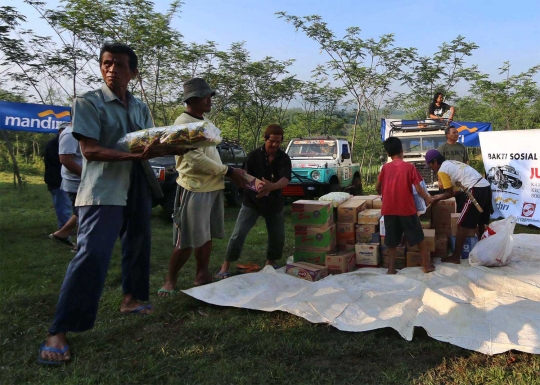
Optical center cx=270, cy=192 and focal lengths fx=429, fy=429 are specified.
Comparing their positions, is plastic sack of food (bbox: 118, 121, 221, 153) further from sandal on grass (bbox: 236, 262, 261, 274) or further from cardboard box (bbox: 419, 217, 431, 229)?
cardboard box (bbox: 419, 217, 431, 229)

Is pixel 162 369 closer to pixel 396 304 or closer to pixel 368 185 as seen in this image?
pixel 396 304

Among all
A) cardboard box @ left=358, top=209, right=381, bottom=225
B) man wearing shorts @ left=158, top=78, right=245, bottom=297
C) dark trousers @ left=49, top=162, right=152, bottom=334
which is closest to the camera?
dark trousers @ left=49, top=162, right=152, bottom=334

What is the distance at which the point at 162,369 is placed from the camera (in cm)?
255

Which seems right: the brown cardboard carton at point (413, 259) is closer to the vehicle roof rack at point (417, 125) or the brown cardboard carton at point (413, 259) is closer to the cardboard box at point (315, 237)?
the cardboard box at point (315, 237)

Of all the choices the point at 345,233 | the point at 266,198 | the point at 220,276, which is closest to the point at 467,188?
the point at 345,233

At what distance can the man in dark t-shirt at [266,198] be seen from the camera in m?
4.75

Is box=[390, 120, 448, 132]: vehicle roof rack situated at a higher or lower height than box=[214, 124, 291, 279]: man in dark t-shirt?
higher

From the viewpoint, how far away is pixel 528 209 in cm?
796

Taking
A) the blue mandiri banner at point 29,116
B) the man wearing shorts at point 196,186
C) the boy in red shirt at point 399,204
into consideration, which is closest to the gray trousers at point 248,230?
the man wearing shorts at point 196,186

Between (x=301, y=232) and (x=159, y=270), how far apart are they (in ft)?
5.70

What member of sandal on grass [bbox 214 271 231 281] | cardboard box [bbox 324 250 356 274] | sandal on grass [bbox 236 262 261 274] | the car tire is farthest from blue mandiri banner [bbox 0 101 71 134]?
cardboard box [bbox 324 250 356 274]

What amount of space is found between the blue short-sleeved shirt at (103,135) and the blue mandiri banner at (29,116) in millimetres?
8369

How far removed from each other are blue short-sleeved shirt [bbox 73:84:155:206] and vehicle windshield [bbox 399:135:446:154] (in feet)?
30.4

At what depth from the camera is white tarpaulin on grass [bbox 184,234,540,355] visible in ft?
9.77
